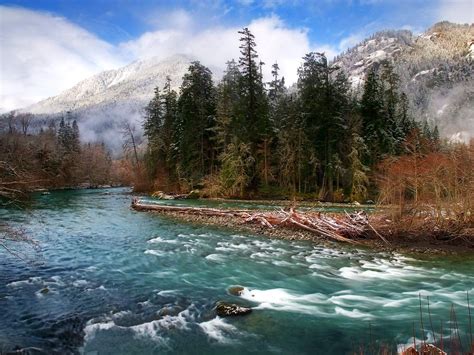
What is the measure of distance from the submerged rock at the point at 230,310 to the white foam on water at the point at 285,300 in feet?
2.10

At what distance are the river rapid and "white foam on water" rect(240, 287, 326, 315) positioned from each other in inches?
1.2

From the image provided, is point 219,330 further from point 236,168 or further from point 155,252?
point 236,168

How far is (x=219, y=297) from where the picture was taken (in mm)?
10906

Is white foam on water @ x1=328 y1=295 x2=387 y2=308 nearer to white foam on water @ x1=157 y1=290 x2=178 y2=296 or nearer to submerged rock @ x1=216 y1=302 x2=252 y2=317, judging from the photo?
submerged rock @ x1=216 y1=302 x2=252 y2=317

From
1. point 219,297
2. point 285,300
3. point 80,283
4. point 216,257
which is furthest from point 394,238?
point 80,283

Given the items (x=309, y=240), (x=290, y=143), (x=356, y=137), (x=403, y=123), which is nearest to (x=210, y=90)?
(x=290, y=143)

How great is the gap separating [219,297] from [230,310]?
1.41 meters

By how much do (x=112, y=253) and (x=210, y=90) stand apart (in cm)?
3878

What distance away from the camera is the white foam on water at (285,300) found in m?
10.1

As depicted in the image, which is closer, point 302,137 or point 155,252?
point 155,252

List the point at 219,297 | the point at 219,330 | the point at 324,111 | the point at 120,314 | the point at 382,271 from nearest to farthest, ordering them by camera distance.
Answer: the point at 219,330, the point at 120,314, the point at 219,297, the point at 382,271, the point at 324,111

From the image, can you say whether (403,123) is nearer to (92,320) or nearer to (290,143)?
(290,143)

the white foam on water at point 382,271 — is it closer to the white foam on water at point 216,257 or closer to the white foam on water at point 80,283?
the white foam on water at point 216,257

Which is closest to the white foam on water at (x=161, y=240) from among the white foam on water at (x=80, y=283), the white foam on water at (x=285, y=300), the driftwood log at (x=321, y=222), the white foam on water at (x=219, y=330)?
the driftwood log at (x=321, y=222)
